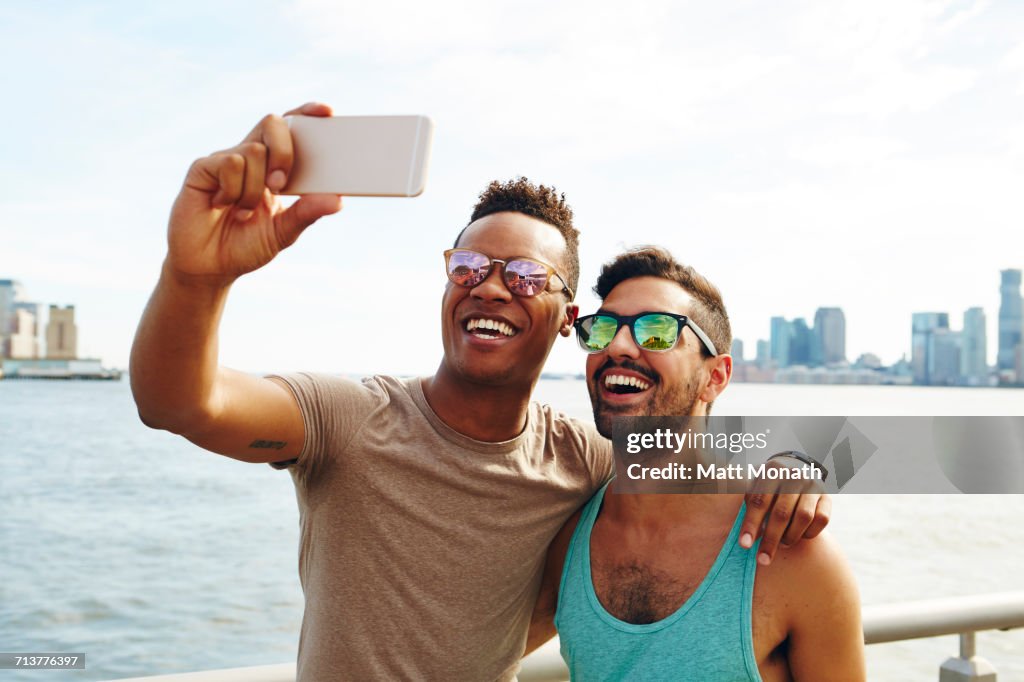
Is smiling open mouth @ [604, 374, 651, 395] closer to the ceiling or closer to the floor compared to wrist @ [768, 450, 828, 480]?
closer to the ceiling

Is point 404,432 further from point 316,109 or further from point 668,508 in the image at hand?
point 316,109

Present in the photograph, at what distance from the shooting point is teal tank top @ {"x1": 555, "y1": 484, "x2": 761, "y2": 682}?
2314mm

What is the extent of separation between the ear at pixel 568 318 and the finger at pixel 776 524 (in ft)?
3.40

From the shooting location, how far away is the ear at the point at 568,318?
3.13 meters

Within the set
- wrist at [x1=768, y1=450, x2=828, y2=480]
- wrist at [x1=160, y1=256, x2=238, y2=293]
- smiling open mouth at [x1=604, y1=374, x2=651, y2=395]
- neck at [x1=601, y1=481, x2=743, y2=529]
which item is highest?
wrist at [x1=160, y1=256, x2=238, y2=293]

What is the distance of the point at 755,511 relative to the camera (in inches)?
95.3

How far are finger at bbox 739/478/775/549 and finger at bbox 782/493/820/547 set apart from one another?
76mm

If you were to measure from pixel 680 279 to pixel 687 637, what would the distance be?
119 centimetres

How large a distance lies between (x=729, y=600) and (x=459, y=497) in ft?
2.64

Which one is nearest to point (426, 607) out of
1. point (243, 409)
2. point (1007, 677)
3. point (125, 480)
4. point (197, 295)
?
point (243, 409)

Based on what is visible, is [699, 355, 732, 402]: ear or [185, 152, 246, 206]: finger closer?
[185, 152, 246, 206]: finger

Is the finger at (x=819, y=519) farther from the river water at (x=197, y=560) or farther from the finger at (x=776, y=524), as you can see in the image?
the river water at (x=197, y=560)

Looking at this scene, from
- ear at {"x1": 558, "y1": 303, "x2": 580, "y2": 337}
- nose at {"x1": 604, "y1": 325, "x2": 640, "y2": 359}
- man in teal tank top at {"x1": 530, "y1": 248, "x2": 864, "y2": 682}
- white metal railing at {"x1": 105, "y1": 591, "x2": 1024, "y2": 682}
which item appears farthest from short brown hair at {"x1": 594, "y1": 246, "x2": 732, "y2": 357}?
white metal railing at {"x1": 105, "y1": 591, "x2": 1024, "y2": 682}

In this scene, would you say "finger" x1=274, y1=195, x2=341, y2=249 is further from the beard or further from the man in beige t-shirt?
the beard
